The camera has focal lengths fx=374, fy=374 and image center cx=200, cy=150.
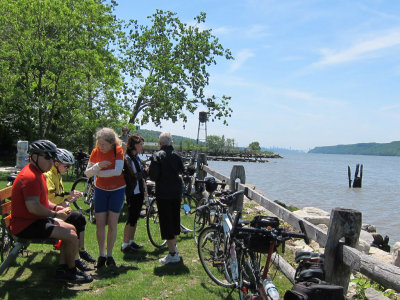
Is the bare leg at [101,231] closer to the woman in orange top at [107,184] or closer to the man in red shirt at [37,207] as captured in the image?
the woman in orange top at [107,184]

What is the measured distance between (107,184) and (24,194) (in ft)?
4.61

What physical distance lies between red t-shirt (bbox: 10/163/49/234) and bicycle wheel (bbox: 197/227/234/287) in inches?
89.8

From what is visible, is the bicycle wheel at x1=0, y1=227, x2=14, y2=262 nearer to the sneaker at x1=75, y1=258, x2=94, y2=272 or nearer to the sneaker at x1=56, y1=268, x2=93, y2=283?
the sneaker at x1=56, y1=268, x2=93, y2=283

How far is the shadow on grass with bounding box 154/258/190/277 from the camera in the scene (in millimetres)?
5520

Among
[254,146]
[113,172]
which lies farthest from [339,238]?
[254,146]

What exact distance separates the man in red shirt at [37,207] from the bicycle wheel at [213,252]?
180cm

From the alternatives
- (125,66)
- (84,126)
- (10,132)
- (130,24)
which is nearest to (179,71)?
(125,66)

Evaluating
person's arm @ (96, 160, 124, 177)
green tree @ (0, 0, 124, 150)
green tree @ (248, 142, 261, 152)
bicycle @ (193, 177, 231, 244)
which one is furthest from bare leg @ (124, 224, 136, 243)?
green tree @ (248, 142, 261, 152)

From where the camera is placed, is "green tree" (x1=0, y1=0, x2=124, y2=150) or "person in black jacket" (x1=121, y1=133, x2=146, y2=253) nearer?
"person in black jacket" (x1=121, y1=133, x2=146, y2=253)

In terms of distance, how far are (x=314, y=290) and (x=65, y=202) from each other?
4.03 metres

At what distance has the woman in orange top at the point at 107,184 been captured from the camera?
5309 mm

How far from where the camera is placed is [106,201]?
5.48 metres

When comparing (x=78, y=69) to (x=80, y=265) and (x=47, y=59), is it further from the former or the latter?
(x=80, y=265)

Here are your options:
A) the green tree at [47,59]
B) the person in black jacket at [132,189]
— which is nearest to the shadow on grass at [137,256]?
the person in black jacket at [132,189]
